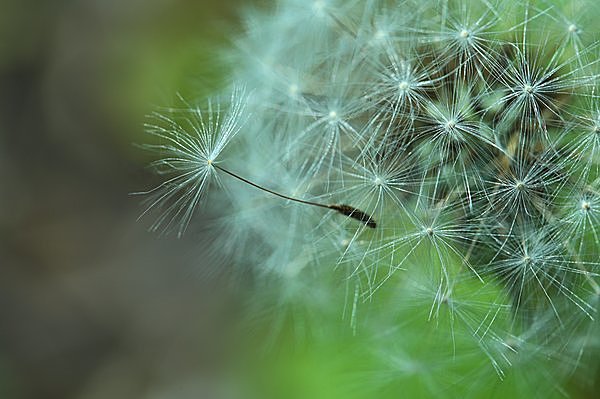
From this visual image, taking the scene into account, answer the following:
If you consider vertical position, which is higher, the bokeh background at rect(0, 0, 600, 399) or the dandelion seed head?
the bokeh background at rect(0, 0, 600, 399)

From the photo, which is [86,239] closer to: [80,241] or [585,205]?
[80,241]

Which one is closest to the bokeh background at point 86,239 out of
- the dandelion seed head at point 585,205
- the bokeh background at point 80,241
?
the bokeh background at point 80,241

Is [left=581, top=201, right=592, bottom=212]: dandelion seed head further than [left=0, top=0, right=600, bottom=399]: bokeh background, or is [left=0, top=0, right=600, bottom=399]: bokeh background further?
[left=0, top=0, right=600, bottom=399]: bokeh background

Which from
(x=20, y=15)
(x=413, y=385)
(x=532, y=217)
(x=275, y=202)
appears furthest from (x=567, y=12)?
(x=20, y=15)

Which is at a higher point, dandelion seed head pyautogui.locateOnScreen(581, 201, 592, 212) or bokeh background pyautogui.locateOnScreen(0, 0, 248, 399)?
bokeh background pyautogui.locateOnScreen(0, 0, 248, 399)

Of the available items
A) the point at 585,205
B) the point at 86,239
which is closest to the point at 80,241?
the point at 86,239

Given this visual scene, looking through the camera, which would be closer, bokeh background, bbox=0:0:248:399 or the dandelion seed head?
the dandelion seed head

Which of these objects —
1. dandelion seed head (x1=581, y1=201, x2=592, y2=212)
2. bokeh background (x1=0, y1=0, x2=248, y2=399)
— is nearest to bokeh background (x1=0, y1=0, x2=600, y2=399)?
bokeh background (x1=0, y1=0, x2=248, y2=399)

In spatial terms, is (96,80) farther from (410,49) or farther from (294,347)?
(410,49)

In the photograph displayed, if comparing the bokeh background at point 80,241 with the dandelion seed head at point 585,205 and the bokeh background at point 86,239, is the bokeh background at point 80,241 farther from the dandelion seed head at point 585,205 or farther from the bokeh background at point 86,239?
the dandelion seed head at point 585,205

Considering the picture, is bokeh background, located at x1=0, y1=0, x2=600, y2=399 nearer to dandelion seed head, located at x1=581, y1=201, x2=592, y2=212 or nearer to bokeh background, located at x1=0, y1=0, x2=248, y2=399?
bokeh background, located at x1=0, y1=0, x2=248, y2=399
